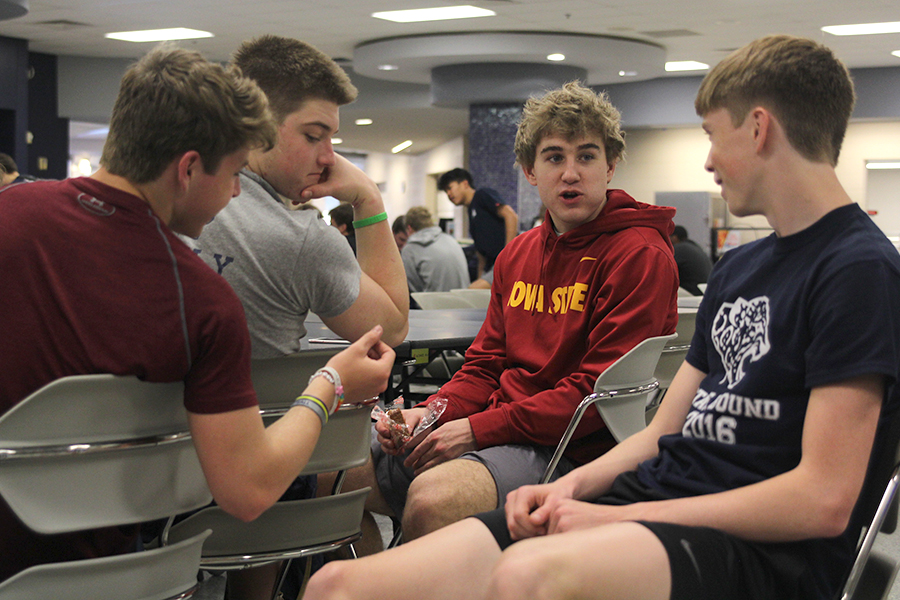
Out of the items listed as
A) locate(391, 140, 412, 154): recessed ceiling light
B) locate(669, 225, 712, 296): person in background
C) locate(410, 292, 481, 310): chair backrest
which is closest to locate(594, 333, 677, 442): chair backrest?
locate(410, 292, 481, 310): chair backrest

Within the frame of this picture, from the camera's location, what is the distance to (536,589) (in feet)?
3.63

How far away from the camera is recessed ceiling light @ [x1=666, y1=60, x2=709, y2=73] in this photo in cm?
1255

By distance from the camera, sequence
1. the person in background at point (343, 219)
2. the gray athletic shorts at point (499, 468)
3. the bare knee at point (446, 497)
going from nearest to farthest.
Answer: the bare knee at point (446, 497) → the gray athletic shorts at point (499, 468) → the person in background at point (343, 219)

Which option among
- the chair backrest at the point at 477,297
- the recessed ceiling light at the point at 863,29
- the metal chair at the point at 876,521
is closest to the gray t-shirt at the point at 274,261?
the metal chair at the point at 876,521

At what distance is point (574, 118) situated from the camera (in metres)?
2.16

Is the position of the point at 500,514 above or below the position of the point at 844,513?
below

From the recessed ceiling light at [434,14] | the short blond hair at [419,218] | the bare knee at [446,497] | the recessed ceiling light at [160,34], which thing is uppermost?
the recessed ceiling light at [434,14]

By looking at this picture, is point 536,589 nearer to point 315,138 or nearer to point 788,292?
point 788,292

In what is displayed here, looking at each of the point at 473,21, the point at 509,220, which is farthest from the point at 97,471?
the point at 473,21

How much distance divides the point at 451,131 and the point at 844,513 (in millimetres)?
16749

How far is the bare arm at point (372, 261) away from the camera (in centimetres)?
182

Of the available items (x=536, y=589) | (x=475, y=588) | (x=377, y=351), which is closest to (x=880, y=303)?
(x=536, y=589)

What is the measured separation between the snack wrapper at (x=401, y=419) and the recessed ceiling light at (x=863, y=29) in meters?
9.65

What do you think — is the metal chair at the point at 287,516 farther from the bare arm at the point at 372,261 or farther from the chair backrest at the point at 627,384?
the chair backrest at the point at 627,384
